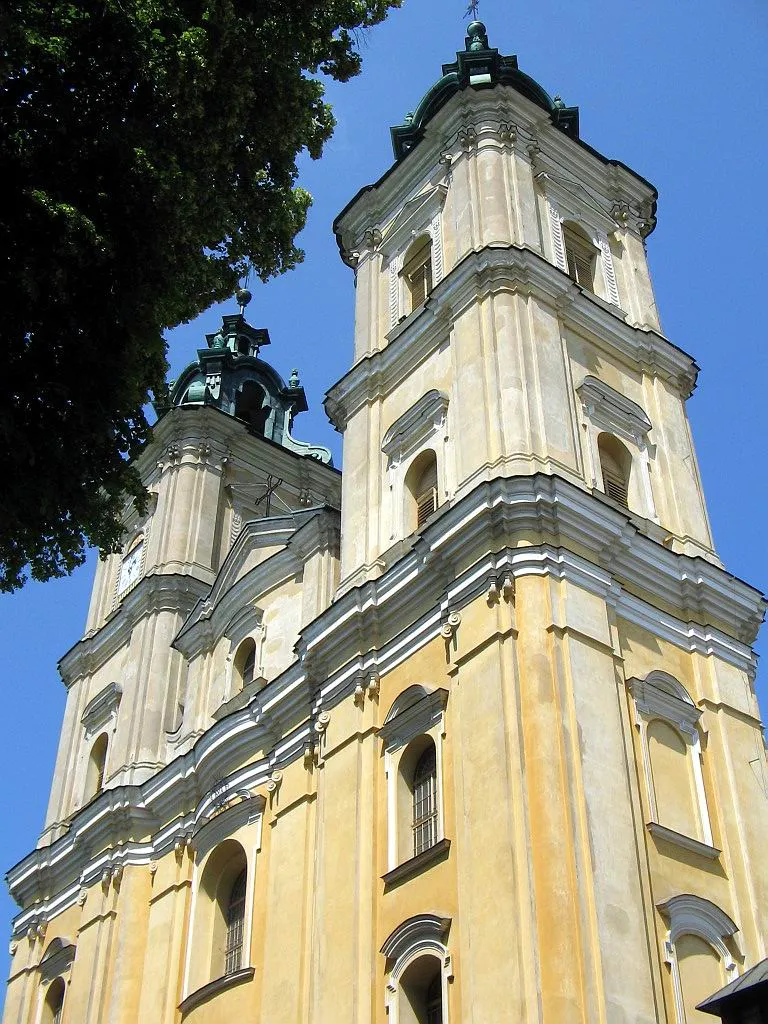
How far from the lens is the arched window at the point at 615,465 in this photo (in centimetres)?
2084

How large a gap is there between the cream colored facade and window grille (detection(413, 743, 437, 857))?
71 millimetres

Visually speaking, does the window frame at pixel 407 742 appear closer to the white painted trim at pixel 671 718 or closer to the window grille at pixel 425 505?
the white painted trim at pixel 671 718

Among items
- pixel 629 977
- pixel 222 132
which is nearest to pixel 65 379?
pixel 222 132

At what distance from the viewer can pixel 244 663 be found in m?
24.3

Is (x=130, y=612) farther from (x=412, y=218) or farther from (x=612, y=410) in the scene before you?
(x=612, y=410)

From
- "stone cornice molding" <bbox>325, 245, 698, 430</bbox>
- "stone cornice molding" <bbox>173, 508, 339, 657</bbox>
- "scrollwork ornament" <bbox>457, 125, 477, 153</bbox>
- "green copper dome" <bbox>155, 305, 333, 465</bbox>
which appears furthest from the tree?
"green copper dome" <bbox>155, 305, 333, 465</bbox>

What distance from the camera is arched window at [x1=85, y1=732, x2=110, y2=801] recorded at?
88.3 feet

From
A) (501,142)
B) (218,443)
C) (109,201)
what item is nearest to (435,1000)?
(109,201)

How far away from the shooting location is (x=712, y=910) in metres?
16.0

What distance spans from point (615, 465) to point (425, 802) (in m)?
6.57

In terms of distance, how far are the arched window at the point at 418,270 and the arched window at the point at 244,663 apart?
6.57m

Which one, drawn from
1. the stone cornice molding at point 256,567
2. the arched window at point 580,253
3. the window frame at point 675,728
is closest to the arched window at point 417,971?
the window frame at point 675,728

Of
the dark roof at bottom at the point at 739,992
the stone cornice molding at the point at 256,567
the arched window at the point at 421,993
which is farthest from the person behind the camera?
the stone cornice molding at the point at 256,567

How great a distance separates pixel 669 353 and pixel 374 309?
532 cm
